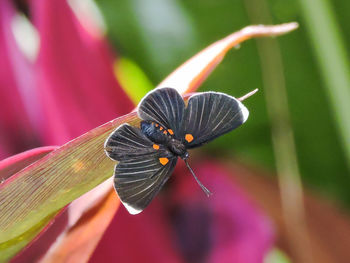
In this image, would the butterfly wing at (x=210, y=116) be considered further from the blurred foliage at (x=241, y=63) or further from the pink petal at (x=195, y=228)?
the blurred foliage at (x=241, y=63)

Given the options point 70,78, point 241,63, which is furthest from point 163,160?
point 241,63

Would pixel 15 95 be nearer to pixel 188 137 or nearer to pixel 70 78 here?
pixel 70 78

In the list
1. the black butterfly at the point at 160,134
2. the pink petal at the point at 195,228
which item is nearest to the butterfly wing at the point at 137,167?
the black butterfly at the point at 160,134

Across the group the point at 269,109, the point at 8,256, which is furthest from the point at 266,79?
the point at 8,256

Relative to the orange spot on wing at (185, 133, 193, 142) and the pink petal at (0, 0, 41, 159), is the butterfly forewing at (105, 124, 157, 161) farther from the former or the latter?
the pink petal at (0, 0, 41, 159)

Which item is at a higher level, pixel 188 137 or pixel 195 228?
pixel 188 137

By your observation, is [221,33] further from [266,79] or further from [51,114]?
[51,114]
